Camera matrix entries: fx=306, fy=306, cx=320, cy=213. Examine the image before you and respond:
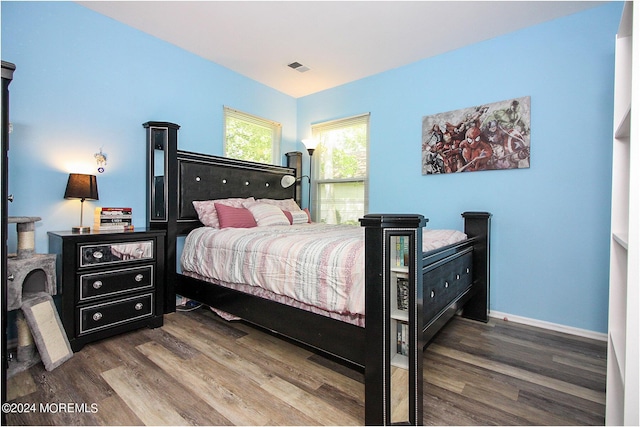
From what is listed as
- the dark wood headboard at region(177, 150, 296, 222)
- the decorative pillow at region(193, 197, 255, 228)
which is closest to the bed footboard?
the decorative pillow at region(193, 197, 255, 228)

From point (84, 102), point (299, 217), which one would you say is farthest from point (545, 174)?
point (84, 102)

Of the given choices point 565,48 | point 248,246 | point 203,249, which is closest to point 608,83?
point 565,48

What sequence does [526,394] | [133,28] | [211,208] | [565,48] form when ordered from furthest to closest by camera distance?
[211,208], [133,28], [565,48], [526,394]

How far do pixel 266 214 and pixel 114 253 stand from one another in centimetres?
142

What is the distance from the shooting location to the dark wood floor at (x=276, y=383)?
149 cm

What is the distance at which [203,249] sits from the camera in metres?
2.72

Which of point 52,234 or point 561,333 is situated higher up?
point 52,234

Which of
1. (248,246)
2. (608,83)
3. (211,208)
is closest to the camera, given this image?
(248,246)

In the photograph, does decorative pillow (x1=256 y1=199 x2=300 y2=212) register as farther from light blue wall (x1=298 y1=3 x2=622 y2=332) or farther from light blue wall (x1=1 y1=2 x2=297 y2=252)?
light blue wall (x1=298 y1=3 x2=622 y2=332)

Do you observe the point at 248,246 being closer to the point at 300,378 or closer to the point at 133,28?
the point at 300,378

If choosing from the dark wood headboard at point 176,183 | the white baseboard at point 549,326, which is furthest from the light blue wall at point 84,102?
the white baseboard at point 549,326

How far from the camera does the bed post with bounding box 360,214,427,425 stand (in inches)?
52.7

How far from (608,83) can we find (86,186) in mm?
4231

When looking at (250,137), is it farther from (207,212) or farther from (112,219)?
(112,219)
